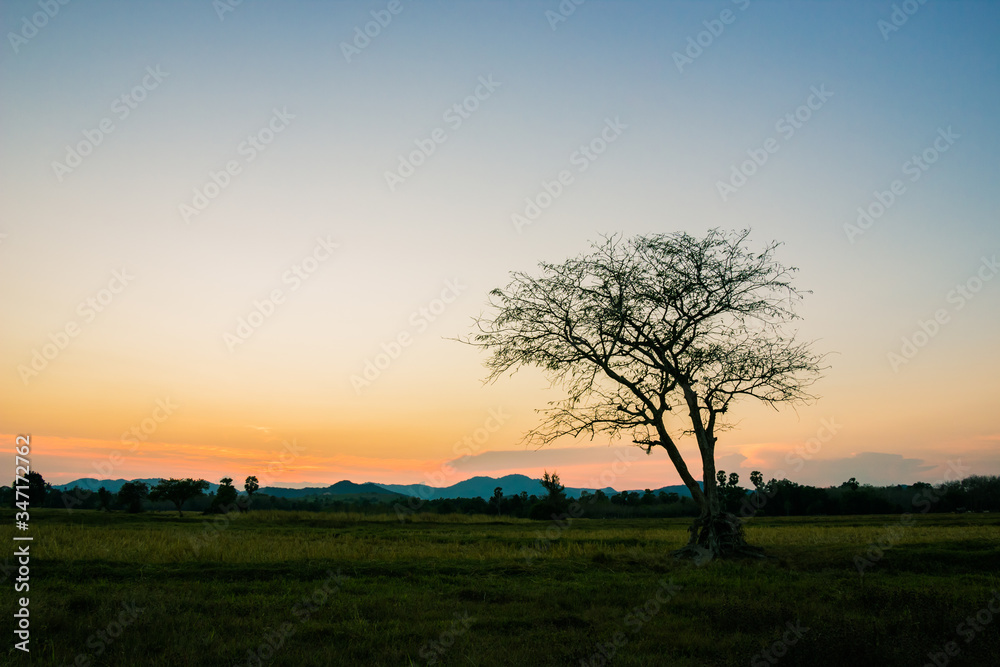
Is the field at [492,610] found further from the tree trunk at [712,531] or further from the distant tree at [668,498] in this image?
the distant tree at [668,498]

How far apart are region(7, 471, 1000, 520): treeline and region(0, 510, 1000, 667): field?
5260cm

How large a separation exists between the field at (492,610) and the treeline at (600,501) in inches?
2071

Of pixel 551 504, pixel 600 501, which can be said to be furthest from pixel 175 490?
pixel 600 501

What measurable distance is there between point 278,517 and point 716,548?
147ft

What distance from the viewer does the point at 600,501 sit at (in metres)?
110

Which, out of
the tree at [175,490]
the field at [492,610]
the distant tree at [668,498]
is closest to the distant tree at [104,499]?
the tree at [175,490]

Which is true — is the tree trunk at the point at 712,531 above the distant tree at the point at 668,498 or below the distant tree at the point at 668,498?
above

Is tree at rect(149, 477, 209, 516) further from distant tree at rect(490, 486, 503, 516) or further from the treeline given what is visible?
distant tree at rect(490, 486, 503, 516)

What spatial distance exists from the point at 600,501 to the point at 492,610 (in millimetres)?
103129

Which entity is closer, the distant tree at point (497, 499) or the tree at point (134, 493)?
the tree at point (134, 493)

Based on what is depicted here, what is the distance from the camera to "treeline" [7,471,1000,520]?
75.7m

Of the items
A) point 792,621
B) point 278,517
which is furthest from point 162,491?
point 792,621

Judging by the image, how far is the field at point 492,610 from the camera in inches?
326

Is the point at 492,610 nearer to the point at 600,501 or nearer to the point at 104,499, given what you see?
the point at 104,499
